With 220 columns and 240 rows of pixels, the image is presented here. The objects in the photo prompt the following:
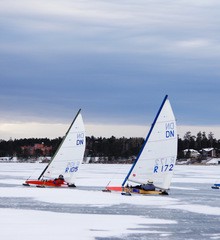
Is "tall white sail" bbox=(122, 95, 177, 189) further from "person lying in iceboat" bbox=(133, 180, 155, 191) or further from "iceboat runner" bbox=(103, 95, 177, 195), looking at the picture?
"person lying in iceboat" bbox=(133, 180, 155, 191)

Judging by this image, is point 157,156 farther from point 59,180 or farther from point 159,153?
point 59,180

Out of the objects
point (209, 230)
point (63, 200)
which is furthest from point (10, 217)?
point (63, 200)

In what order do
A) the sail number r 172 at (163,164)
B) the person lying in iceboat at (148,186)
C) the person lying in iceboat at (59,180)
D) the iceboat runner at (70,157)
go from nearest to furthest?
the person lying in iceboat at (148,186) < the sail number r 172 at (163,164) < the person lying in iceboat at (59,180) < the iceboat runner at (70,157)

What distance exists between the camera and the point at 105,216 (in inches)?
1035

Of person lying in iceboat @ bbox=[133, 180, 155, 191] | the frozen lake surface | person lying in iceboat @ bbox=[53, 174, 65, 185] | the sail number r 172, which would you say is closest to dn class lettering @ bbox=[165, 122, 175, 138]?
the sail number r 172

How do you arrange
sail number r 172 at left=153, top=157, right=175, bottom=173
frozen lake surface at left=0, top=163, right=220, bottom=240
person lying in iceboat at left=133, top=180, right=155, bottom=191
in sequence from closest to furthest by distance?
frozen lake surface at left=0, top=163, right=220, bottom=240 → person lying in iceboat at left=133, top=180, right=155, bottom=191 → sail number r 172 at left=153, top=157, right=175, bottom=173

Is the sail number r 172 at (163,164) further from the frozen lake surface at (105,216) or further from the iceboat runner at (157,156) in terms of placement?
the frozen lake surface at (105,216)

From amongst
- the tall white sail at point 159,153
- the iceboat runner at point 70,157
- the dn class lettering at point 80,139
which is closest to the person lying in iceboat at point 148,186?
the tall white sail at point 159,153

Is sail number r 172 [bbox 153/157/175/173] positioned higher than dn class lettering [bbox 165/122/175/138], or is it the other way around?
dn class lettering [bbox 165/122/175/138]

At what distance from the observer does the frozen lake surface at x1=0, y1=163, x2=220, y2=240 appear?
21.2 meters

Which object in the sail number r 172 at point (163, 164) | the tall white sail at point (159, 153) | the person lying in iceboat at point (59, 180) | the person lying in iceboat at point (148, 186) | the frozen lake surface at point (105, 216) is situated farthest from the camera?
the person lying in iceboat at point (59, 180)

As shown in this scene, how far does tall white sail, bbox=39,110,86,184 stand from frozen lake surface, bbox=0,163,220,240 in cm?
601

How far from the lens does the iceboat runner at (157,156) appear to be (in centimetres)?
3819

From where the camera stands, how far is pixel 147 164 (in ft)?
128
